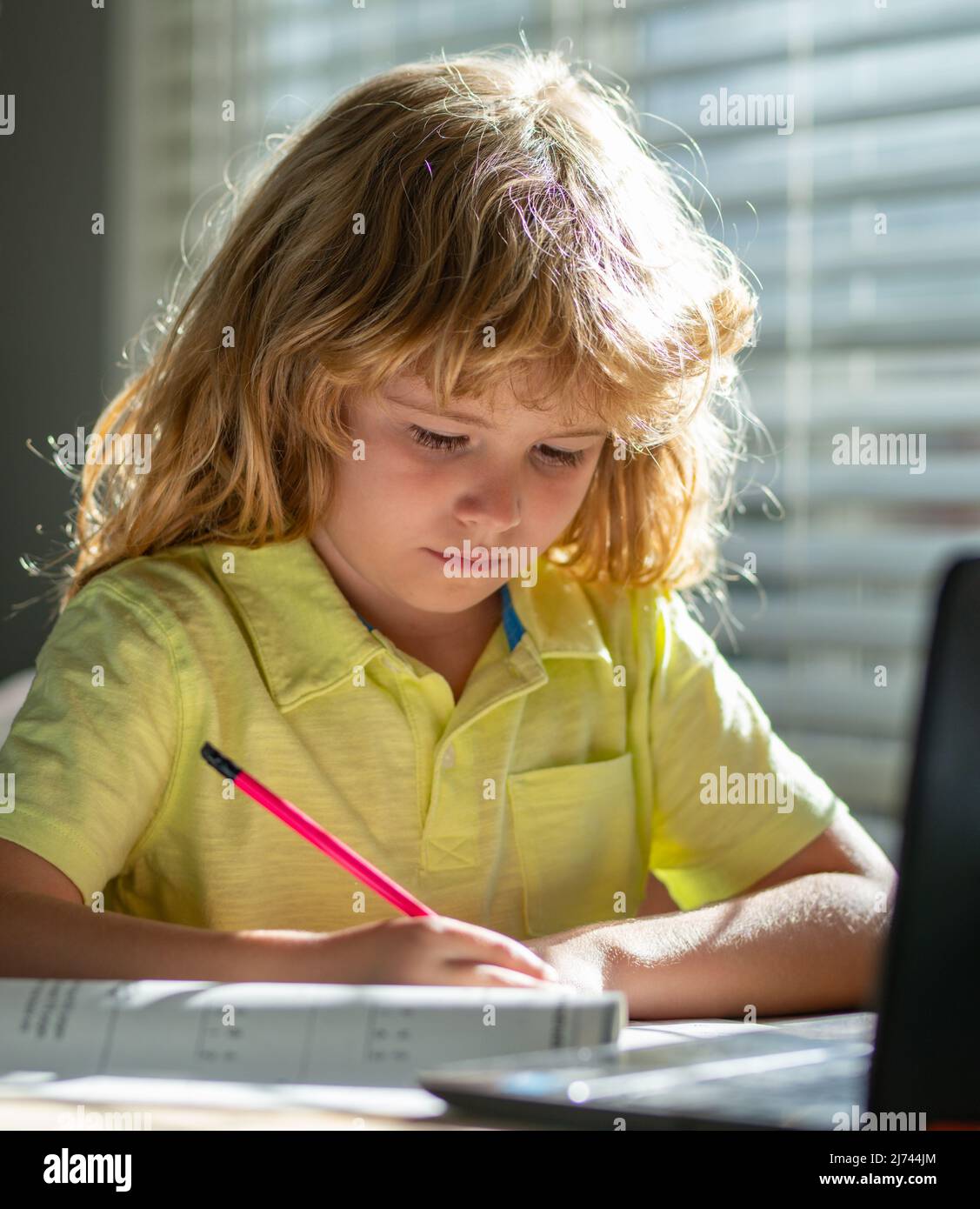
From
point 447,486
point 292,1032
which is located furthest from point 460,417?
point 292,1032

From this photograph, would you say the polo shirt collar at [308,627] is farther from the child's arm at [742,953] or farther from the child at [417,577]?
the child's arm at [742,953]

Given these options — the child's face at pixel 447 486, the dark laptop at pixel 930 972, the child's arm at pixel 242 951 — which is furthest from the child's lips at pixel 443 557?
the dark laptop at pixel 930 972

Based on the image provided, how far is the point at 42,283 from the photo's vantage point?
2.09 metres

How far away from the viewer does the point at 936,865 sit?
1.41 ft

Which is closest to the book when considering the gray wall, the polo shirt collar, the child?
the child

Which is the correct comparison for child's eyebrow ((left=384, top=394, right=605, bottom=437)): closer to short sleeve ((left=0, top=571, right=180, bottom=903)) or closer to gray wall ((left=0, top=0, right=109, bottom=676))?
short sleeve ((left=0, top=571, right=180, bottom=903))

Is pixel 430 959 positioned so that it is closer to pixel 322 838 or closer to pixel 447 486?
pixel 322 838

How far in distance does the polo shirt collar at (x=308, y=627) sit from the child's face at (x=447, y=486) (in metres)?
0.04

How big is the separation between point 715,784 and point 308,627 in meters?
0.31

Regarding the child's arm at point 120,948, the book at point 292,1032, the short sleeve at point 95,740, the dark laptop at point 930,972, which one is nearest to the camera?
the dark laptop at point 930,972

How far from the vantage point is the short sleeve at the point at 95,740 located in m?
0.78

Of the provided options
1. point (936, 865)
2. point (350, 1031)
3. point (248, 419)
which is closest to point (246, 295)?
point (248, 419)

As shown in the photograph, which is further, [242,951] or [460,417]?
[460,417]

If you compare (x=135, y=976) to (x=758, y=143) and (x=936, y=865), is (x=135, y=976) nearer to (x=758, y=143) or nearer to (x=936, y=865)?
(x=936, y=865)
